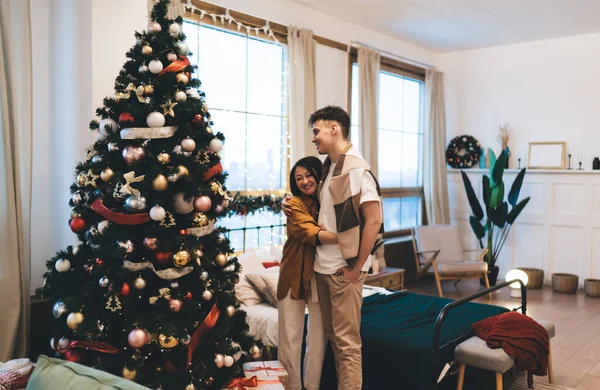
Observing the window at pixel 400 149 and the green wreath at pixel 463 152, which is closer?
the window at pixel 400 149

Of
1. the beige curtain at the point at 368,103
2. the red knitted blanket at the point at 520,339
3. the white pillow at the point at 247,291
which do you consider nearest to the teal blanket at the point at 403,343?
the red knitted blanket at the point at 520,339

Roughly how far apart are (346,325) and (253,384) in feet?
1.83

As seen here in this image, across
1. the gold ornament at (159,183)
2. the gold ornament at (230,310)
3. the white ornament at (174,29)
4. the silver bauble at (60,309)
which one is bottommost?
the gold ornament at (230,310)

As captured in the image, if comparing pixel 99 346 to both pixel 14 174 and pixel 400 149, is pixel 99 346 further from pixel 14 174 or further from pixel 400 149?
pixel 400 149

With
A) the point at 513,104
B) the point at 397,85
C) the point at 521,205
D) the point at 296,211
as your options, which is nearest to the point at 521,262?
the point at 521,205

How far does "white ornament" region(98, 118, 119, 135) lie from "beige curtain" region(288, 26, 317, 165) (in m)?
2.93

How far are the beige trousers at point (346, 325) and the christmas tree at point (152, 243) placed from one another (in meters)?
0.54

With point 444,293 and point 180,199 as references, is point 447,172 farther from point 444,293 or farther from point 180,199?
point 180,199

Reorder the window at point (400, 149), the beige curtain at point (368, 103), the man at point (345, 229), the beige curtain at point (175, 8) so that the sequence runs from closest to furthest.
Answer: the man at point (345, 229), the beige curtain at point (175, 8), the beige curtain at point (368, 103), the window at point (400, 149)

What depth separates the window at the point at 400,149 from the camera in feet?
23.7

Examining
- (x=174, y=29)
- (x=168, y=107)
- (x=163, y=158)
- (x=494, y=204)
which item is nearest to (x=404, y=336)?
(x=163, y=158)

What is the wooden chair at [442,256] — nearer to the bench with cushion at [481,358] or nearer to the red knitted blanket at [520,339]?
the red knitted blanket at [520,339]

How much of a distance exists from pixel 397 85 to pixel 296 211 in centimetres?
498

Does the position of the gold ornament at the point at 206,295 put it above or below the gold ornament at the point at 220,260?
below
